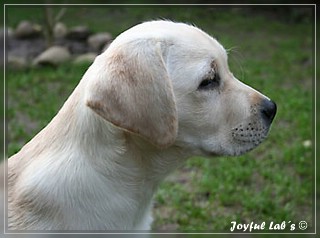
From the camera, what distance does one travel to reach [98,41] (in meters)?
9.26

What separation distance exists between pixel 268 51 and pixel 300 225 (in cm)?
505

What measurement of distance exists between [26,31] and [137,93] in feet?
25.9

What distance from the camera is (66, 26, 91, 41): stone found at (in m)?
9.63

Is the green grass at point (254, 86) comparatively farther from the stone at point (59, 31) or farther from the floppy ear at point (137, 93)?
the floppy ear at point (137, 93)

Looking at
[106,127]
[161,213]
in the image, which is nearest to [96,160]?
[106,127]

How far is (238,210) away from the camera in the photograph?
14.5 ft

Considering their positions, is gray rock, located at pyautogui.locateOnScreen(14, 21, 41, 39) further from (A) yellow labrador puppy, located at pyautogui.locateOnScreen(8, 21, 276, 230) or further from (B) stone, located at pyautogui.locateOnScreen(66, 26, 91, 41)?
(A) yellow labrador puppy, located at pyautogui.locateOnScreen(8, 21, 276, 230)

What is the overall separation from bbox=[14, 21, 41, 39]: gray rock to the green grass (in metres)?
0.32

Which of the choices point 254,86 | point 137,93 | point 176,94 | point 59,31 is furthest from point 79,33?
point 137,93

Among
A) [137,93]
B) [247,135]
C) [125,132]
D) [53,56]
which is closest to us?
[137,93]

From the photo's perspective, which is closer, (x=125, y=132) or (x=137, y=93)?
(x=137, y=93)

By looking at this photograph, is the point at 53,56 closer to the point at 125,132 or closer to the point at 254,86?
the point at 254,86

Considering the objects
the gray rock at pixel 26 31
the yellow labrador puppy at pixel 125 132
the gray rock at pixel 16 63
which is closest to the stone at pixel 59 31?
the gray rock at pixel 26 31

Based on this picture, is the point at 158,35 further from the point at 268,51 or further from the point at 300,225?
the point at 268,51
